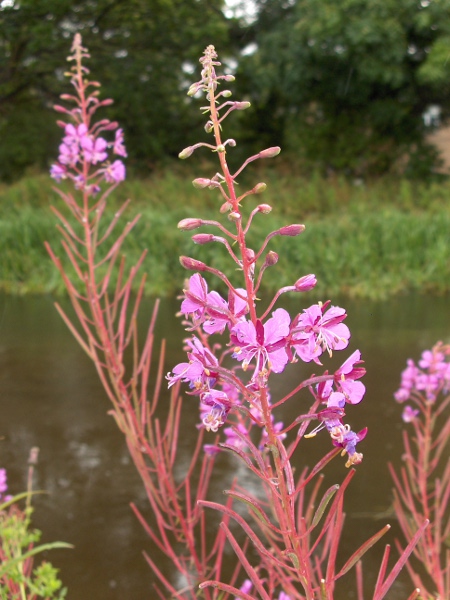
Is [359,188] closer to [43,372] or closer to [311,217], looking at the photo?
[311,217]

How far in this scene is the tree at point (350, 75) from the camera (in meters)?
9.41

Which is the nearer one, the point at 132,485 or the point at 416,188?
the point at 132,485

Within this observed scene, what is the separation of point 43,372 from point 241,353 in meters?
4.11

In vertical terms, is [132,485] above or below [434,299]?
below

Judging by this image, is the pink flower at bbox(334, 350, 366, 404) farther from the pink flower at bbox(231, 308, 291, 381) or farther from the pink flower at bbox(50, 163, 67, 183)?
the pink flower at bbox(50, 163, 67, 183)

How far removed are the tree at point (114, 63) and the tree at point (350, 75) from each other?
3.53 ft

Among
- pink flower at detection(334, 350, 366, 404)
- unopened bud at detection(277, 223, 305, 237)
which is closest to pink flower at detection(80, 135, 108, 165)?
unopened bud at detection(277, 223, 305, 237)

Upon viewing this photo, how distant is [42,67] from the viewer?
37.8 ft

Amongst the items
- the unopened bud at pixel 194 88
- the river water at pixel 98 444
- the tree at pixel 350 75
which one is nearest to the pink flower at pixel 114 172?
the river water at pixel 98 444

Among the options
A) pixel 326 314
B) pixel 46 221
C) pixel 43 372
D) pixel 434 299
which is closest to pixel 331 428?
pixel 326 314

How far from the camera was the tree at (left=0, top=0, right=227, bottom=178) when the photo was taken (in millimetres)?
11062

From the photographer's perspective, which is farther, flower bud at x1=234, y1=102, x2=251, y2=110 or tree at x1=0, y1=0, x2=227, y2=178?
tree at x1=0, y1=0, x2=227, y2=178

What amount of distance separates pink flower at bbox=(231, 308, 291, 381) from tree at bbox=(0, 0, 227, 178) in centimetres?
1064

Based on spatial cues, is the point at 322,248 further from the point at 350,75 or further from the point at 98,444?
the point at 350,75
